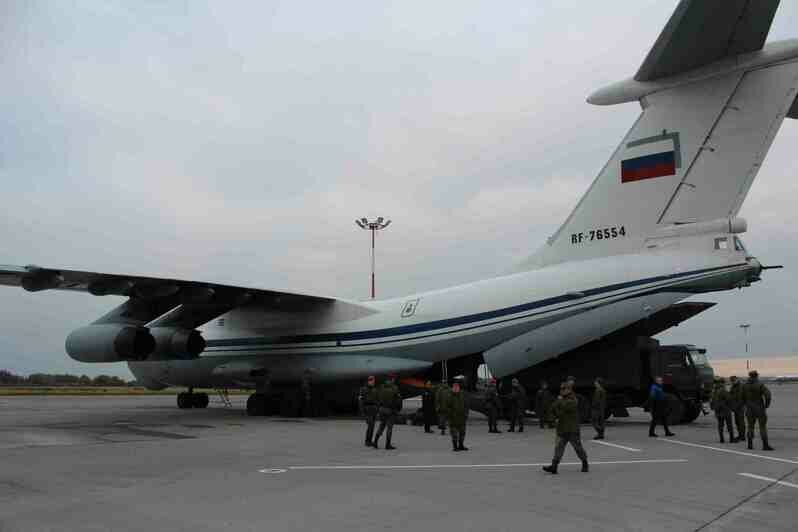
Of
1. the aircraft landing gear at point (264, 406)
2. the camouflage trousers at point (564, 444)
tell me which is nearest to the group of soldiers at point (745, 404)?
the camouflage trousers at point (564, 444)

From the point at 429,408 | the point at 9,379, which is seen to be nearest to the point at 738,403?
the point at 429,408

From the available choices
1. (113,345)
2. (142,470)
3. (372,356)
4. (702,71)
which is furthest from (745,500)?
(113,345)

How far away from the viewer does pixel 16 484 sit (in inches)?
282

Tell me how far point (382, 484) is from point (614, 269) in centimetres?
783

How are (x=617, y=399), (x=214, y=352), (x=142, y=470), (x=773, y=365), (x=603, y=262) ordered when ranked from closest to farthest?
(x=142, y=470), (x=603, y=262), (x=617, y=399), (x=214, y=352), (x=773, y=365)

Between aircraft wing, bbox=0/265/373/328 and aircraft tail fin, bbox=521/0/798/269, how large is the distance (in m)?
6.44

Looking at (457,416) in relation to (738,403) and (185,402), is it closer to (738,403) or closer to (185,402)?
(738,403)

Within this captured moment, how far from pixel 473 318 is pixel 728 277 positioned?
4985 mm

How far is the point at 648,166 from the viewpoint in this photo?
44.2ft

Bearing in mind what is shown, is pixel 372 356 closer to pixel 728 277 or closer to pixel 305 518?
pixel 728 277

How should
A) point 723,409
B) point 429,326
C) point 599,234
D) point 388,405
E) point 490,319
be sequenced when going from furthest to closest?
1. point 429,326
2. point 490,319
3. point 599,234
4. point 723,409
5. point 388,405

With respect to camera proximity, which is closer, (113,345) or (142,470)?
(142,470)

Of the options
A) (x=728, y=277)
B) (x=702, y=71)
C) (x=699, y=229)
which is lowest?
(x=728, y=277)

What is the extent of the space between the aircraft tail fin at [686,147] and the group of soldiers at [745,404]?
3.06 metres
